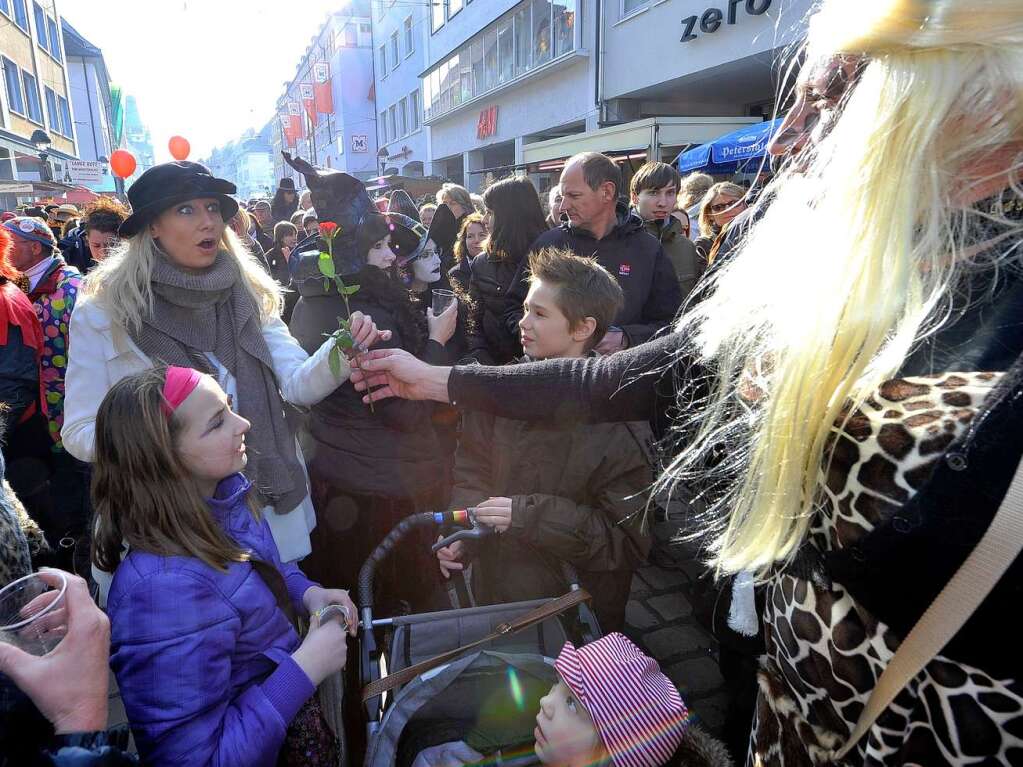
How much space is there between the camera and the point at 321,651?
1679 millimetres

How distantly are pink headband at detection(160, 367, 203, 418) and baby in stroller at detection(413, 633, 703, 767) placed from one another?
4.17 ft

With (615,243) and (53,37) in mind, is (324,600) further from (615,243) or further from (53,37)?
(53,37)

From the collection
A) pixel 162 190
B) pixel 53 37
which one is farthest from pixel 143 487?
pixel 53 37

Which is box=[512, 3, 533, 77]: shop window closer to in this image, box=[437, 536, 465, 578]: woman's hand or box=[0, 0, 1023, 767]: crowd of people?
box=[0, 0, 1023, 767]: crowd of people

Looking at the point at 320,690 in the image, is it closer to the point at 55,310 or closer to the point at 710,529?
the point at 710,529

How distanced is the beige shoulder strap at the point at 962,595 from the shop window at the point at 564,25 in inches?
760

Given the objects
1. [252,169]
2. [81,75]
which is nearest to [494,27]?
[81,75]

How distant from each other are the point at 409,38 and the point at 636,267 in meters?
36.3

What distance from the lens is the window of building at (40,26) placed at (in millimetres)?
26888

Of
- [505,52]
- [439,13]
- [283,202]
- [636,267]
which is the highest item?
[439,13]

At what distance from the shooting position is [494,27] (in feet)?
72.8

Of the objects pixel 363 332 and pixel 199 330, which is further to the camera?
pixel 199 330

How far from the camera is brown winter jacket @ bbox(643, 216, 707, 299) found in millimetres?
4723

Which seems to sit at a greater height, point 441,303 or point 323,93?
point 323,93
